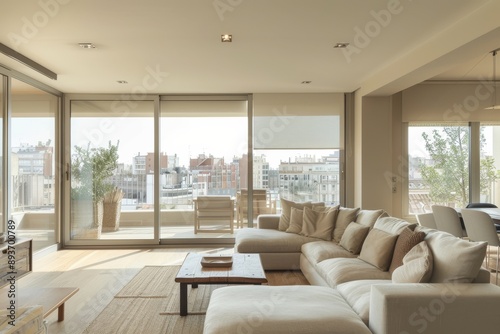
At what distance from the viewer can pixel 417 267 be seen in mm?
2516

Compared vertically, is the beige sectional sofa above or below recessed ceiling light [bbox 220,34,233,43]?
below

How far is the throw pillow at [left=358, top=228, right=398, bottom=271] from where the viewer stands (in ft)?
10.6

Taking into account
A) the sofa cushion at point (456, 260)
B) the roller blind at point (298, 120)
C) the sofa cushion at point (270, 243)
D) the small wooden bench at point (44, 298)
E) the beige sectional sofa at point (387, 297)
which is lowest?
the small wooden bench at point (44, 298)

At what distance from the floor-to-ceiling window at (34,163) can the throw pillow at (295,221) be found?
142 inches

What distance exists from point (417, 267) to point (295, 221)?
2.68 metres

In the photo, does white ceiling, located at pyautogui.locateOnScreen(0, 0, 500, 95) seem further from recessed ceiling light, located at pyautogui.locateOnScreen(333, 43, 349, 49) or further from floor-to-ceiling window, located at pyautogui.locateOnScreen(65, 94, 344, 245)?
floor-to-ceiling window, located at pyautogui.locateOnScreen(65, 94, 344, 245)

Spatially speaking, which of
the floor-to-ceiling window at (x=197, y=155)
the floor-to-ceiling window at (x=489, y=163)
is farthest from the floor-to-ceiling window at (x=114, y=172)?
the floor-to-ceiling window at (x=489, y=163)

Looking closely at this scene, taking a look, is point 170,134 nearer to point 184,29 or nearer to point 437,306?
point 184,29

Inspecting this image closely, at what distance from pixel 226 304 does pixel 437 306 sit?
1273 mm

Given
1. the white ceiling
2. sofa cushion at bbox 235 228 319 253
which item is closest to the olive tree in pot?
the white ceiling

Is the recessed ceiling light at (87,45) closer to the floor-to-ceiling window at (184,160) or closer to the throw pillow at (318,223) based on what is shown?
the floor-to-ceiling window at (184,160)

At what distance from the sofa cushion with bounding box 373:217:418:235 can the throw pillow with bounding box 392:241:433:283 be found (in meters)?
0.52

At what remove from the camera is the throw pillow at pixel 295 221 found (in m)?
5.08

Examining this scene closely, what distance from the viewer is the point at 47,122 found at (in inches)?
224
